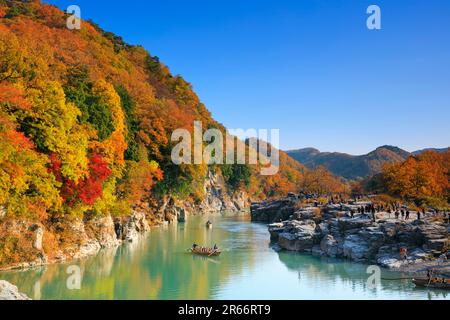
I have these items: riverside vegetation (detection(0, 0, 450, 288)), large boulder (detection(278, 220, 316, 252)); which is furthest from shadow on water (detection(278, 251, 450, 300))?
riverside vegetation (detection(0, 0, 450, 288))

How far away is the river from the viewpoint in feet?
70.2

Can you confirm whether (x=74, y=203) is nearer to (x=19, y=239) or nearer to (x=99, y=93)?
(x=19, y=239)

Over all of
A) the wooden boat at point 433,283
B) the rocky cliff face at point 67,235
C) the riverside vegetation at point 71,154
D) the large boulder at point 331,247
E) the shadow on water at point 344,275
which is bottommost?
the shadow on water at point 344,275

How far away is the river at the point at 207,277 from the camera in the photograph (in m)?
21.4

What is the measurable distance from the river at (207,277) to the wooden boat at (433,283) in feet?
1.12

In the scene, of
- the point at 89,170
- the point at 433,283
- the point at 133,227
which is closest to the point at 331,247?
the point at 433,283

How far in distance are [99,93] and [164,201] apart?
2162cm

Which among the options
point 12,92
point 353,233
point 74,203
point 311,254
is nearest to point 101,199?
point 74,203

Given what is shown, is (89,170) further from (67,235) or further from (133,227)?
(133,227)

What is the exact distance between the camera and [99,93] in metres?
34.4

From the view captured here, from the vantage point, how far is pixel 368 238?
99.6 feet

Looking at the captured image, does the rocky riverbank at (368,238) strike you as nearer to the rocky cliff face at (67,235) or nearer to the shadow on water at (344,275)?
the shadow on water at (344,275)

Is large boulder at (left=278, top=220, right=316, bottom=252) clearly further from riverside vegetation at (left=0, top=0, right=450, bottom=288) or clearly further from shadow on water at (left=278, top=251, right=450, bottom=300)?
shadow on water at (left=278, top=251, right=450, bottom=300)

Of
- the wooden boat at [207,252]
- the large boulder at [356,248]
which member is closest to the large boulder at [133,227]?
the wooden boat at [207,252]
